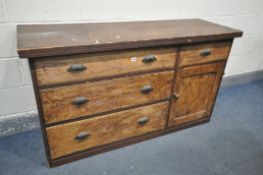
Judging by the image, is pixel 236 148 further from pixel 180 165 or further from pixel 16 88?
pixel 16 88

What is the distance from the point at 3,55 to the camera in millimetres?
1485

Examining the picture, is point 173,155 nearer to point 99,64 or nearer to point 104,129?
point 104,129

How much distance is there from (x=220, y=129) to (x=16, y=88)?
1.72m

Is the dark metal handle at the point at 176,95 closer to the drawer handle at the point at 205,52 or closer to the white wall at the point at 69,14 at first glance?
the drawer handle at the point at 205,52

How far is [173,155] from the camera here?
5.35ft

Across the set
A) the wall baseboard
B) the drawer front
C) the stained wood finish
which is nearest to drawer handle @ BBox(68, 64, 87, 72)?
the drawer front

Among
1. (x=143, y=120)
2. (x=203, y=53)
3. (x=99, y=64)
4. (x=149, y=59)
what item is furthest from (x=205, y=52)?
(x=99, y=64)

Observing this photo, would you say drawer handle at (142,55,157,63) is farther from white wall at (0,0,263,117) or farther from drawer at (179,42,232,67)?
white wall at (0,0,263,117)

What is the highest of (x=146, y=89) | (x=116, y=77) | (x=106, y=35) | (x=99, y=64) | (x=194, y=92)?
(x=106, y=35)

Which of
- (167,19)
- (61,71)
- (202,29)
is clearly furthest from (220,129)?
(61,71)

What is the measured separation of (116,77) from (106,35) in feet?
0.86

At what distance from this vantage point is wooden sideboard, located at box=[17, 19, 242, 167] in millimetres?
1168

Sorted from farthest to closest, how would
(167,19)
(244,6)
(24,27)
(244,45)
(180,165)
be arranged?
(244,45), (244,6), (167,19), (180,165), (24,27)

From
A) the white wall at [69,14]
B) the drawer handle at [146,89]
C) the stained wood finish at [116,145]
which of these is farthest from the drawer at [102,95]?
the white wall at [69,14]
